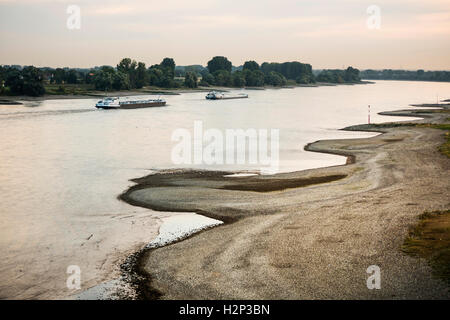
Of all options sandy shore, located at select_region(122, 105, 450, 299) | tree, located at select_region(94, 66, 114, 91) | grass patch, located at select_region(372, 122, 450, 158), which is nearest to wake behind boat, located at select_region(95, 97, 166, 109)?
tree, located at select_region(94, 66, 114, 91)

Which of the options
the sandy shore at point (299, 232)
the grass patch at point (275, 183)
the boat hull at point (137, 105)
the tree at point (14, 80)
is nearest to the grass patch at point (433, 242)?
the sandy shore at point (299, 232)

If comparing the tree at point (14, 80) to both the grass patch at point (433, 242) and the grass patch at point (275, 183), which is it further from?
the grass patch at point (433, 242)

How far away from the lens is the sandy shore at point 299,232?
795 inches

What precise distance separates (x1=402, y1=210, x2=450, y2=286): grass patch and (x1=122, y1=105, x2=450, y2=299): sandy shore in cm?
47

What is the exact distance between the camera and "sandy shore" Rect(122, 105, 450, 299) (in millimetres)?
20188

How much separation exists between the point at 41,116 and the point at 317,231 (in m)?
90.6

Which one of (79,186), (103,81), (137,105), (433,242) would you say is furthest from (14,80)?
(433,242)

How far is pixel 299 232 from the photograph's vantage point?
86.7 ft

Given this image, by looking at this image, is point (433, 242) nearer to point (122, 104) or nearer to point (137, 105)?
point (122, 104)

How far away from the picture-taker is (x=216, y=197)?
35.7m

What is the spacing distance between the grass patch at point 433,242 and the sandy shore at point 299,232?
0.47m

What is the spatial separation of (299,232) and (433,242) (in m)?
6.30

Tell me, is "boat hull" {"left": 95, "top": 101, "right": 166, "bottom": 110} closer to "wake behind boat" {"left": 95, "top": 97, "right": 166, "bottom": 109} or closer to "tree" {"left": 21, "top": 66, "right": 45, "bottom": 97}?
"wake behind boat" {"left": 95, "top": 97, "right": 166, "bottom": 109}
